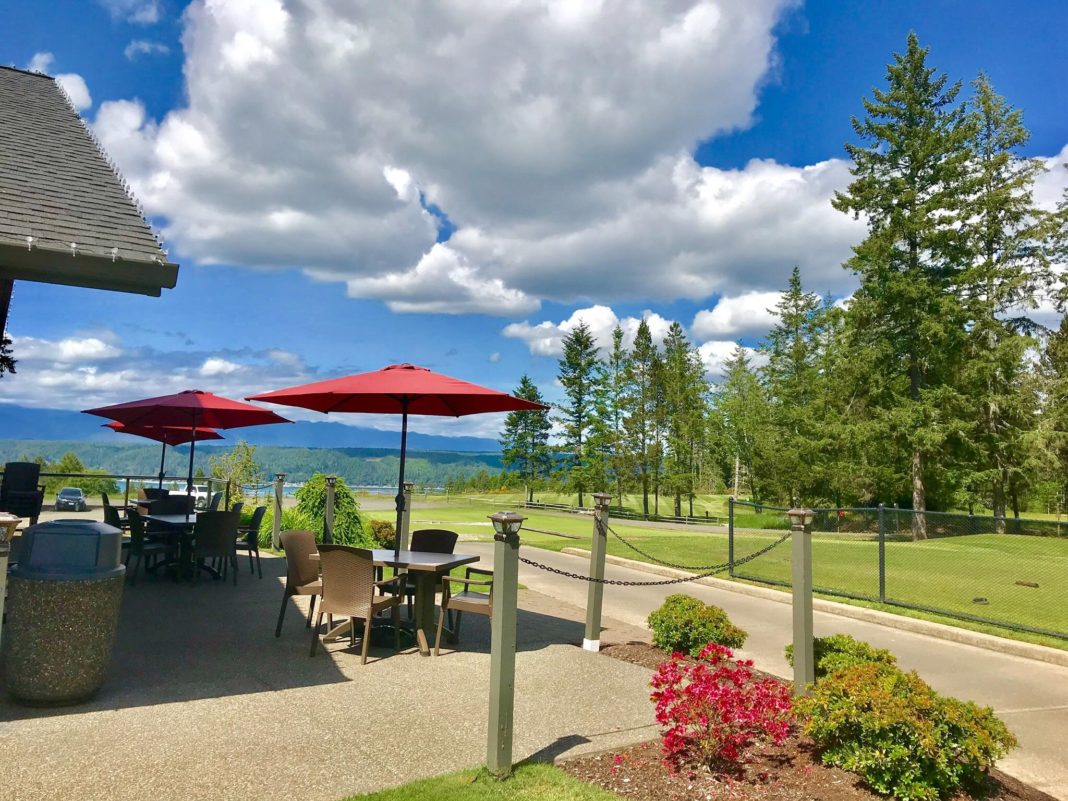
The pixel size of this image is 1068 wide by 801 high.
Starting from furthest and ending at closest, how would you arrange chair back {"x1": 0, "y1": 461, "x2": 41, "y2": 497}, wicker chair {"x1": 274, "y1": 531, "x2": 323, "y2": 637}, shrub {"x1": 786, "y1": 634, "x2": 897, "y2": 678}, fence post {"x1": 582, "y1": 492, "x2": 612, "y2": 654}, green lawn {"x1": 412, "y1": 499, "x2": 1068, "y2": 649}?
1. chair back {"x1": 0, "y1": 461, "x2": 41, "y2": 497}
2. green lawn {"x1": 412, "y1": 499, "x2": 1068, "y2": 649}
3. fence post {"x1": 582, "y1": 492, "x2": 612, "y2": 654}
4. wicker chair {"x1": 274, "y1": 531, "x2": 323, "y2": 637}
5. shrub {"x1": 786, "y1": 634, "x2": 897, "y2": 678}

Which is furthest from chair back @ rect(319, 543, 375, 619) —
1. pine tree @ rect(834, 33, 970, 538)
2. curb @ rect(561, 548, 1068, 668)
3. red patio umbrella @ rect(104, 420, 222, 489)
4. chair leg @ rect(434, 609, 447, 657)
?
pine tree @ rect(834, 33, 970, 538)

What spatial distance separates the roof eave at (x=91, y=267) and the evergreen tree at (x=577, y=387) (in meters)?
44.9

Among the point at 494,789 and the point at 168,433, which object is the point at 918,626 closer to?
the point at 494,789

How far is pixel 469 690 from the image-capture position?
5867mm

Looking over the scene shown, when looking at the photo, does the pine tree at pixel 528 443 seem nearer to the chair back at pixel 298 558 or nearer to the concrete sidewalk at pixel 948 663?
the concrete sidewalk at pixel 948 663

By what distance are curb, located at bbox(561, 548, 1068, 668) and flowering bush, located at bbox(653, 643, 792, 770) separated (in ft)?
17.9

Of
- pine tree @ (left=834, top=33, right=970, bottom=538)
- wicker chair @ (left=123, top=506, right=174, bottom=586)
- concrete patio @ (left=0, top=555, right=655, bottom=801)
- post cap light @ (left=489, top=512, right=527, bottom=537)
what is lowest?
concrete patio @ (left=0, top=555, right=655, bottom=801)

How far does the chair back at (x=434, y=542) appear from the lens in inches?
337

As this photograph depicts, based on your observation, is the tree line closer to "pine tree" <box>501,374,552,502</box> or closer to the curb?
the curb

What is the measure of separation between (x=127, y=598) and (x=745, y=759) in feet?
26.0

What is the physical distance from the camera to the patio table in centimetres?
709

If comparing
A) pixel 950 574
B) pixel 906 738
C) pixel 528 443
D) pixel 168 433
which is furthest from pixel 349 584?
pixel 528 443

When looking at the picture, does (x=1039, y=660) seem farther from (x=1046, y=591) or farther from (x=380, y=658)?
(x=380, y=658)

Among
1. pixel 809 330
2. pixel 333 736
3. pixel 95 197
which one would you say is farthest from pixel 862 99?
pixel 333 736
